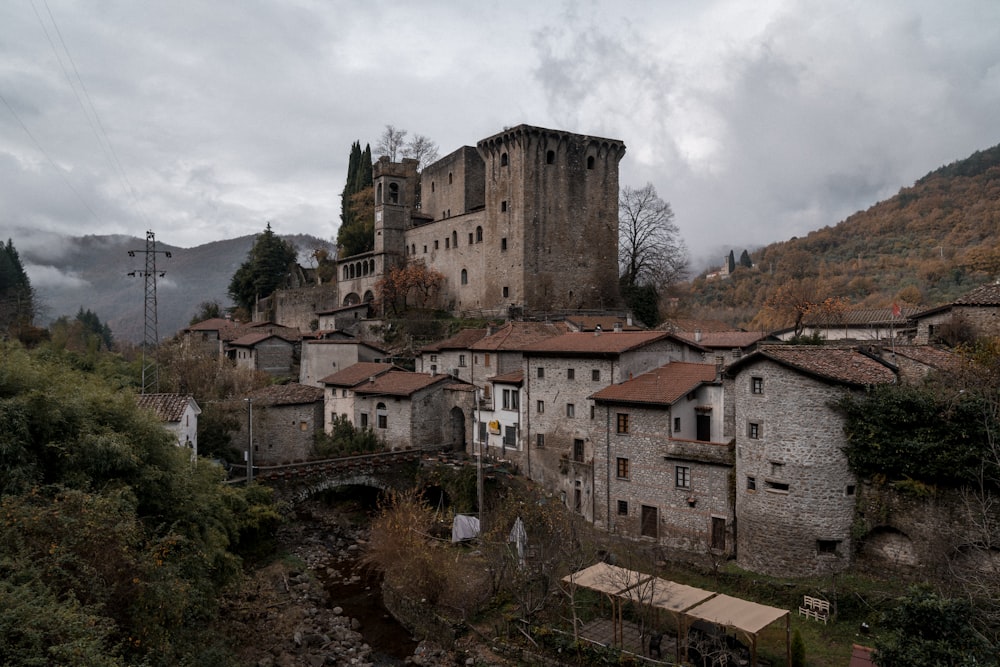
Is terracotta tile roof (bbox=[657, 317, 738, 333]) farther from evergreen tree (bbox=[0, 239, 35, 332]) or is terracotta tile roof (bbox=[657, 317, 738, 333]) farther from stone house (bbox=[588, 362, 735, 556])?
evergreen tree (bbox=[0, 239, 35, 332])

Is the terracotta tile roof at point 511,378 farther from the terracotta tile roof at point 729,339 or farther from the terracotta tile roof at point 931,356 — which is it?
the terracotta tile roof at point 931,356

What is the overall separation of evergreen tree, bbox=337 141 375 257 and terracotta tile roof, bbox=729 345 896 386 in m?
52.5

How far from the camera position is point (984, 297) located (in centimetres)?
2655

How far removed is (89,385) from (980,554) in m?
26.4

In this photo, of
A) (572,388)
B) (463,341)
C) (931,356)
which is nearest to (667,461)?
(572,388)

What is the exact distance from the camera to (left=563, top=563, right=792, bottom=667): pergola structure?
17.6m

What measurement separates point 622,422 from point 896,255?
67208mm

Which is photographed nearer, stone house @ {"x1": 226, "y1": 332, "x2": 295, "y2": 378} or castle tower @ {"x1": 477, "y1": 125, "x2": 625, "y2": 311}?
castle tower @ {"x1": 477, "y1": 125, "x2": 625, "y2": 311}

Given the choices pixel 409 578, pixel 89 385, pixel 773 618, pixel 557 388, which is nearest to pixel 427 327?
pixel 557 388

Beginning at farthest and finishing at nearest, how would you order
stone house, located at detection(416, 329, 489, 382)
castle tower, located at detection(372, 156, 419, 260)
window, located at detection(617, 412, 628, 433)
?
castle tower, located at detection(372, 156, 419, 260) → stone house, located at detection(416, 329, 489, 382) → window, located at detection(617, 412, 628, 433)

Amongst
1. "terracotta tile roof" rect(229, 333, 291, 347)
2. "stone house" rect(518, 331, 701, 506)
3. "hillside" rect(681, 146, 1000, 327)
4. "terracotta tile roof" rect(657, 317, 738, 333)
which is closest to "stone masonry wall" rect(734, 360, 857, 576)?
"stone house" rect(518, 331, 701, 506)

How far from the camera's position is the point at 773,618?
17.7 m

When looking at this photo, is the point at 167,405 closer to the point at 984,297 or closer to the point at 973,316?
the point at 973,316

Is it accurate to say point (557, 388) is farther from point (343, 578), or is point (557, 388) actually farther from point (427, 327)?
point (427, 327)
